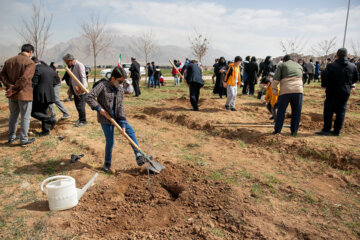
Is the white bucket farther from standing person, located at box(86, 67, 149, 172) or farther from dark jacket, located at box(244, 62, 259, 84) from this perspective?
dark jacket, located at box(244, 62, 259, 84)

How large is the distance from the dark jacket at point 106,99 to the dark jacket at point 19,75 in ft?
6.88

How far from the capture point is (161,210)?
3.34 metres

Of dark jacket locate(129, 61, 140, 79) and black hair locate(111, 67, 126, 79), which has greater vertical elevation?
dark jacket locate(129, 61, 140, 79)

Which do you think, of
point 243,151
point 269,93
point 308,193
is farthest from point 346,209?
point 269,93

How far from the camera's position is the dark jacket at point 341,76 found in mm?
5609

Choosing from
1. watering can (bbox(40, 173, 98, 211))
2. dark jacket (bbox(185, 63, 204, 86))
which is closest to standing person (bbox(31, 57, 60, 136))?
watering can (bbox(40, 173, 98, 211))

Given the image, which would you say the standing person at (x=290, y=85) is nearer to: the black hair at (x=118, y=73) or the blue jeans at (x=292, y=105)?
→ the blue jeans at (x=292, y=105)

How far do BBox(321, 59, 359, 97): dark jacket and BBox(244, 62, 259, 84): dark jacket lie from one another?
584 centimetres

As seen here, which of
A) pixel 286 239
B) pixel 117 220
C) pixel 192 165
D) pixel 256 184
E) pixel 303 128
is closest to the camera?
pixel 286 239

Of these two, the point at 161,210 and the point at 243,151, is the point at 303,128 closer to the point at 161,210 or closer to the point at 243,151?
the point at 243,151

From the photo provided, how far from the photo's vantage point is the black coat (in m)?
5.53

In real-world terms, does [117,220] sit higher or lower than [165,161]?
lower

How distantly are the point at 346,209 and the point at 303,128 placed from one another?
3802mm

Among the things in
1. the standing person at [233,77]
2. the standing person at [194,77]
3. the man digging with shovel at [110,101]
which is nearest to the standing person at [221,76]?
the standing person at [233,77]
